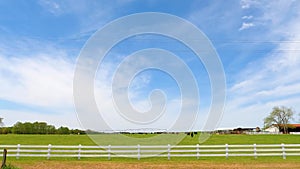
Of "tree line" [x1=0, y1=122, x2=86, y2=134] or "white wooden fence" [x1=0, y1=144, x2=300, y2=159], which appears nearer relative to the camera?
"white wooden fence" [x1=0, y1=144, x2=300, y2=159]

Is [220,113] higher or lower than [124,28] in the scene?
lower

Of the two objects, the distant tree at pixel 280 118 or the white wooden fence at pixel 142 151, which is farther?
the distant tree at pixel 280 118

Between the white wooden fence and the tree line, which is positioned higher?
the tree line

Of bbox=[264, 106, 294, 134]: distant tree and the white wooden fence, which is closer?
the white wooden fence

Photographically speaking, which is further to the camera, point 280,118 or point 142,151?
point 280,118

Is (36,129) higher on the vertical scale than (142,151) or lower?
higher

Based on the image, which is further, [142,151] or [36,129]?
[36,129]

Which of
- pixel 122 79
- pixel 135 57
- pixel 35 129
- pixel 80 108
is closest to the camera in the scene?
pixel 80 108

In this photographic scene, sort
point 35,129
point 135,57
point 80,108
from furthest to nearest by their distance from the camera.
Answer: point 35,129 → point 135,57 → point 80,108

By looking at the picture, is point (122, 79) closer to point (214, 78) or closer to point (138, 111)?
point (138, 111)

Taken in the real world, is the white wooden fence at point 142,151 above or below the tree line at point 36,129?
below

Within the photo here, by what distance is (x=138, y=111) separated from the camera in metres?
11.8

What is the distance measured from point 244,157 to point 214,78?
7.35 metres

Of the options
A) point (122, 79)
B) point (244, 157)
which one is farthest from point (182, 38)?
point (244, 157)
